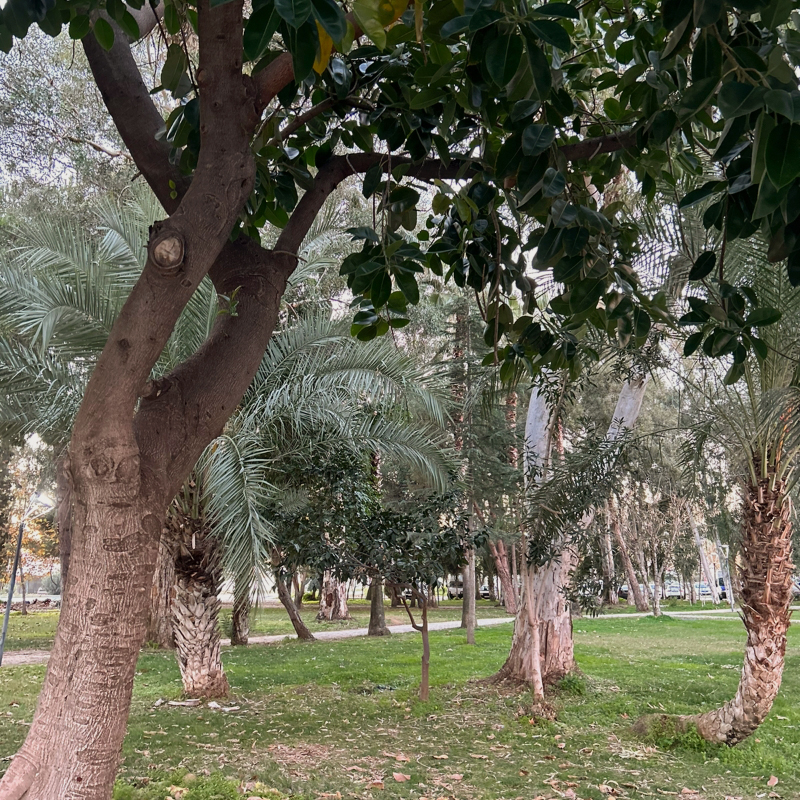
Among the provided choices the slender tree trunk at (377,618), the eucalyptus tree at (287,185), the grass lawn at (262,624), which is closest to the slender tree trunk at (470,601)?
the slender tree trunk at (377,618)

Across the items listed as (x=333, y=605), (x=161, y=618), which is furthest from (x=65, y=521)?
(x=333, y=605)

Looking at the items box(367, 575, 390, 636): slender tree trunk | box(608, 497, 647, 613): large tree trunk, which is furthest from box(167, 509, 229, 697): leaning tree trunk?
box(608, 497, 647, 613): large tree trunk

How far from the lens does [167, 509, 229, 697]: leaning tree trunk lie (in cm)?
862

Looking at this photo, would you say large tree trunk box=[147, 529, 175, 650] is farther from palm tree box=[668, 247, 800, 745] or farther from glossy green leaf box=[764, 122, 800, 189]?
glossy green leaf box=[764, 122, 800, 189]

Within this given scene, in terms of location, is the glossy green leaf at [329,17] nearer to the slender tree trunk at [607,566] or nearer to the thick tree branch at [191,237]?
the thick tree branch at [191,237]

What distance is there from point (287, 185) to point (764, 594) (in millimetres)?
5377

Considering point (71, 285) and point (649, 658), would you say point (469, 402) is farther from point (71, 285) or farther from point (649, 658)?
point (649, 658)

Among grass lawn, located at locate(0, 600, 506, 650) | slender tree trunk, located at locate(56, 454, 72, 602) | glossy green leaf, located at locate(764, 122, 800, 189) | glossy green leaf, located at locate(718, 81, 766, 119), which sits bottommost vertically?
grass lawn, located at locate(0, 600, 506, 650)

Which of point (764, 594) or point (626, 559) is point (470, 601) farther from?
point (764, 594)

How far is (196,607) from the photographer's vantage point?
8.77 metres

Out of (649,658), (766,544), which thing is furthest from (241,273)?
(649,658)

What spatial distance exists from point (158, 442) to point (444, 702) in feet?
24.6

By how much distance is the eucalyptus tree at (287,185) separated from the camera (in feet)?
4.80

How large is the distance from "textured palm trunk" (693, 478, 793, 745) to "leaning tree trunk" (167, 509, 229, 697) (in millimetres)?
5801
